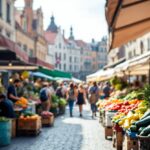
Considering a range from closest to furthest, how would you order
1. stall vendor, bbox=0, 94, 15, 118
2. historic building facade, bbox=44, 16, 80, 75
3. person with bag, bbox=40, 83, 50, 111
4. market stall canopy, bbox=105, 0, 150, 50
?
market stall canopy, bbox=105, 0, 150, 50 → stall vendor, bbox=0, 94, 15, 118 → person with bag, bbox=40, 83, 50, 111 → historic building facade, bbox=44, 16, 80, 75

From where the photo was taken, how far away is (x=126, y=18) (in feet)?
24.4

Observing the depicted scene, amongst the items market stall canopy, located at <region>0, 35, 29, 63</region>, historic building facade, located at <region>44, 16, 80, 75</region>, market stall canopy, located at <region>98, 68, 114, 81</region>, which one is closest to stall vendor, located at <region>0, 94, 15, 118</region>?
market stall canopy, located at <region>0, 35, 29, 63</region>

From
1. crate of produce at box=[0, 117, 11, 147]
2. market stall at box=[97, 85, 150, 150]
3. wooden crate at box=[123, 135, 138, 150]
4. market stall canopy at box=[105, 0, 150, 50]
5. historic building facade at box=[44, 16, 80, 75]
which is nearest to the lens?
market stall at box=[97, 85, 150, 150]

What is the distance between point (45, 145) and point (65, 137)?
163 cm

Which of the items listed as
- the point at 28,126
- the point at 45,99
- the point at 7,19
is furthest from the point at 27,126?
the point at 7,19

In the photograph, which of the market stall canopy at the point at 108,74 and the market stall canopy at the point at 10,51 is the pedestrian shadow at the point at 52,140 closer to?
the market stall canopy at the point at 10,51

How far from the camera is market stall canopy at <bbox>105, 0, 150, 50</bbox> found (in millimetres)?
6496

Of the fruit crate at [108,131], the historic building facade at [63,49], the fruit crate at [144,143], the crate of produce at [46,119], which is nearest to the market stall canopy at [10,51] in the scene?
the crate of produce at [46,119]

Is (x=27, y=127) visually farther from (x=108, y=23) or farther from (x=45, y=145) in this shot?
(x=108, y=23)

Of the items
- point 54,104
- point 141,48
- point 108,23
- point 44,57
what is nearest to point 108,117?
point 108,23

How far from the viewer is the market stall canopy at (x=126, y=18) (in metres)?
6.50

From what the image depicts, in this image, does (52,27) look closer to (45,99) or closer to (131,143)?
(45,99)

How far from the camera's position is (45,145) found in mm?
11242

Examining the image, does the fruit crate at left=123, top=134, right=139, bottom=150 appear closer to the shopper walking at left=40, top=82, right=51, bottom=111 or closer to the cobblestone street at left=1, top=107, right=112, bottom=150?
the cobblestone street at left=1, top=107, right=112, bottom=150
